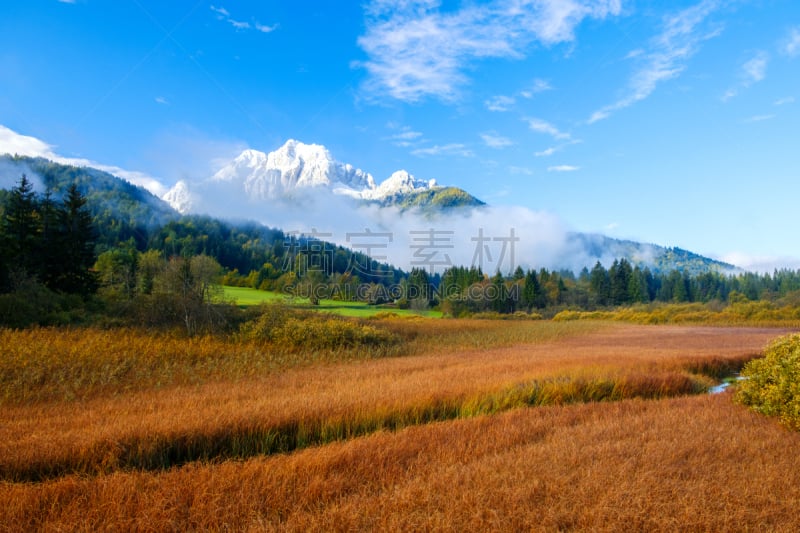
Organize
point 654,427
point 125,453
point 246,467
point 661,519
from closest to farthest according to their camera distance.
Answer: point 661,519 < point 246,467 < point 125,453 < point 654,427

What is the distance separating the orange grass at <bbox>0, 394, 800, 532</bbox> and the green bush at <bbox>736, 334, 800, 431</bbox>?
1.36 meters

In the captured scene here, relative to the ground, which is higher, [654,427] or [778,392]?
[778,392]

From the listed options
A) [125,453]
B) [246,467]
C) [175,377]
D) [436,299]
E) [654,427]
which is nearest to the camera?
[246,467]

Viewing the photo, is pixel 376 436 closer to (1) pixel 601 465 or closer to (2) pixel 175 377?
(1) pixel 601 465

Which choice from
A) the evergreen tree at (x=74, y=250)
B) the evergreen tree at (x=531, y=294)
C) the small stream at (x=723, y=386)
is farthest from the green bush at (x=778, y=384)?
the evergreen tree at (x=531, y=294)

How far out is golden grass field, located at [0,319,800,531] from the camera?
434cm

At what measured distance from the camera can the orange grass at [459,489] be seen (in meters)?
4.21

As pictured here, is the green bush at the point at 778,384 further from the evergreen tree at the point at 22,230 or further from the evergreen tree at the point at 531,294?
the evergreen tree at the point at 531,294

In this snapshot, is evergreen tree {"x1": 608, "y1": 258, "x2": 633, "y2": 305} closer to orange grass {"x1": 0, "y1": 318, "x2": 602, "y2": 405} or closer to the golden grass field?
orange grass {"x1": 0, "y1": 318, "x2": 602, "y2": 405}

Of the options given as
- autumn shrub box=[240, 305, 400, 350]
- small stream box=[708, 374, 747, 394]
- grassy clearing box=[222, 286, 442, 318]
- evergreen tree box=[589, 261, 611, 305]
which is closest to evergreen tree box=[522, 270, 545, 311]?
evergreen tree box=[589, 261, 611, 305]

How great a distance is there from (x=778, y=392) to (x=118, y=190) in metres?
231

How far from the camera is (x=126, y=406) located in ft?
28.2

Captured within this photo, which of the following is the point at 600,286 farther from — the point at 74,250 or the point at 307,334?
the point at 74,250

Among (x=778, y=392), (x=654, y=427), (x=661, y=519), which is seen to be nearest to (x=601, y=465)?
(x=661, y=519)
